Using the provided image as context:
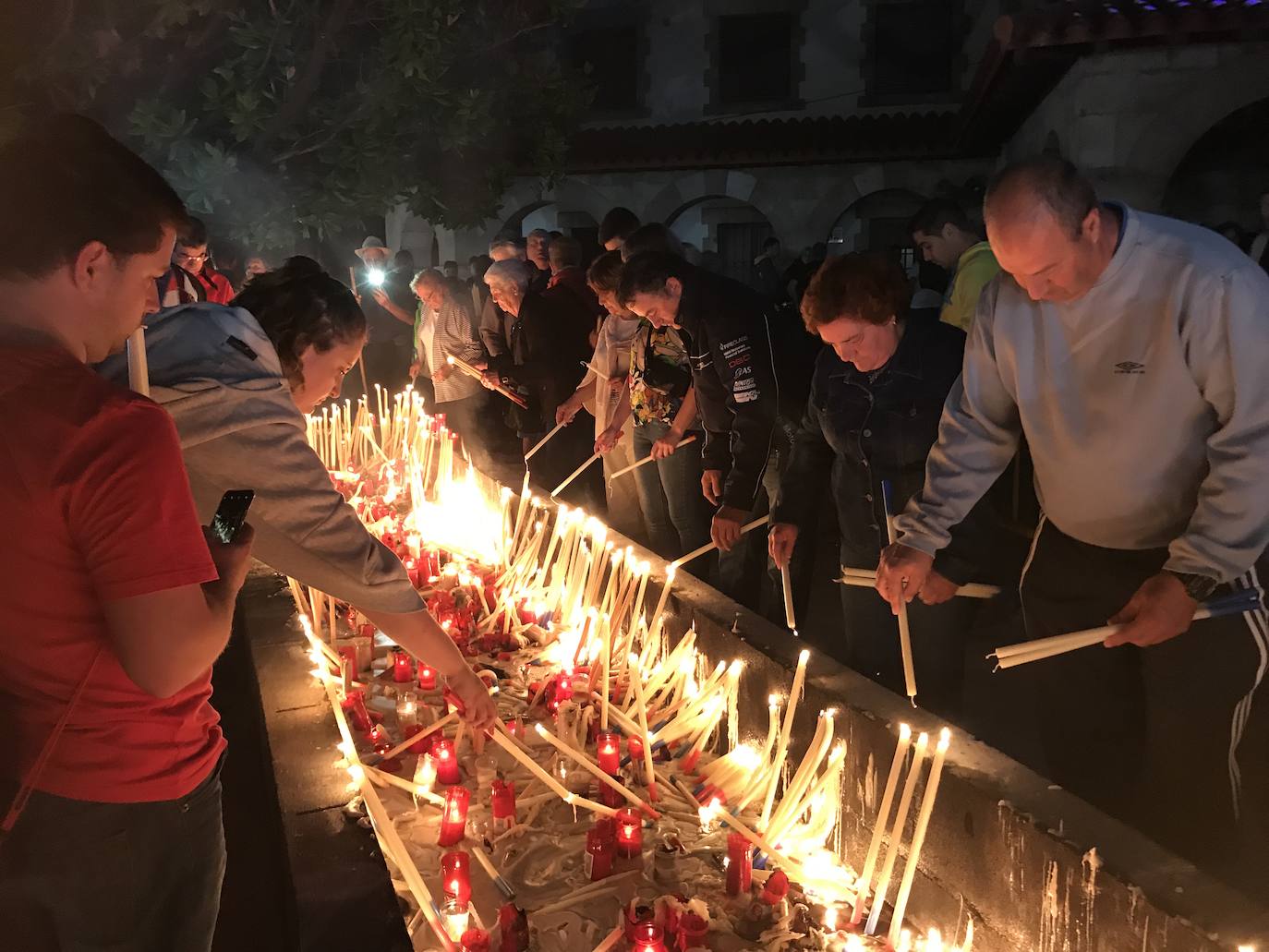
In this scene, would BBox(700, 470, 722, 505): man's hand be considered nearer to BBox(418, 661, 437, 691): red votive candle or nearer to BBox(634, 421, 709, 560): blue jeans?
BBox(634, 421, 709, 560): blue jeans

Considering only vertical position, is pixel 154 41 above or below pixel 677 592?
above

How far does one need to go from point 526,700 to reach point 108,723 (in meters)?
2.15

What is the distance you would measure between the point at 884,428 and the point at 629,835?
1493mm

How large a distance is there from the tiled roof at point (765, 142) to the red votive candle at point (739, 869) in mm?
16691

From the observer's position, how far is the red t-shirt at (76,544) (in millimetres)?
1377

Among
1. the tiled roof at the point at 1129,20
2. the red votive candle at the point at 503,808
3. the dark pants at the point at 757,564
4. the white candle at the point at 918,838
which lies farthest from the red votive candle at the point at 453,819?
the tiled roof at the point at 1129,20

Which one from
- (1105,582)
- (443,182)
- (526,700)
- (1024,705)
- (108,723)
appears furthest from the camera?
(443,182)

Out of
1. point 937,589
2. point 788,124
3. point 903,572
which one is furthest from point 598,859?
point 788,124

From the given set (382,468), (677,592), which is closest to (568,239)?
(382,468)

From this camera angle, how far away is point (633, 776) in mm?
3049

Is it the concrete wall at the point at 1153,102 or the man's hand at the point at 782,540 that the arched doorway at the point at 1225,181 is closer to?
the concrete wall at the point at 1153,102

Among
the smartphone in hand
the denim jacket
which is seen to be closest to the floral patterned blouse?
the denim jacket

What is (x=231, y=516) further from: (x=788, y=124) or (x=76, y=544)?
(x=788, y=124)

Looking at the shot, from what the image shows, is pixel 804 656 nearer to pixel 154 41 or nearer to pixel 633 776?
pixel 633 776
